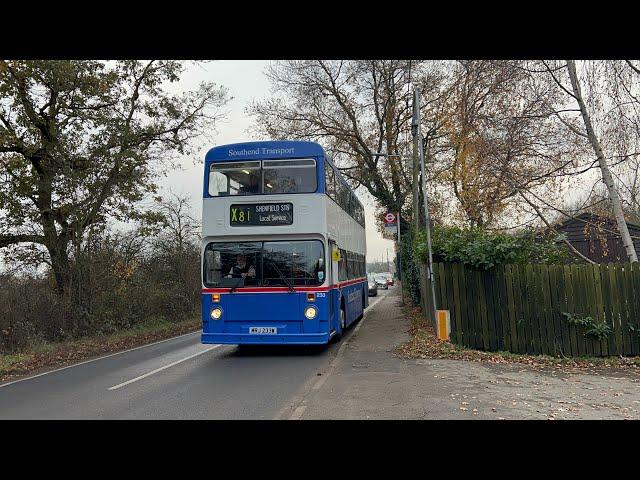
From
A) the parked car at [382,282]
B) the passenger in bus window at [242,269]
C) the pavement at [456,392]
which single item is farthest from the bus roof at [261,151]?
the parked car at [382,282]

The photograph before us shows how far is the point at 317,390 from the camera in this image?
7.88 m

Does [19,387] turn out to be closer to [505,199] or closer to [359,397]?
[359,397]

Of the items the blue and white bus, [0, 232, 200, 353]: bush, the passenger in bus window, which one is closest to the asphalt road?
the blue and white bus

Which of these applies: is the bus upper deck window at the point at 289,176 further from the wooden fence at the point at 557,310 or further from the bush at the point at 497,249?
the wooden fence at the point at 557,310

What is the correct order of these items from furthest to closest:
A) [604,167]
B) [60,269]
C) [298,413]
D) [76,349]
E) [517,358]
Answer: [60,269], [76,349], [604,167], [517,358], [298,413]

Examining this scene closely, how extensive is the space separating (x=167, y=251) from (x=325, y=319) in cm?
1577

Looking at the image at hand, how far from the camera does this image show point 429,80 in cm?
2534

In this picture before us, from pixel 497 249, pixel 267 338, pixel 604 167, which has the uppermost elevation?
pixel 604 167

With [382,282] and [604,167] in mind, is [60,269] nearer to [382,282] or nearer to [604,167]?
[604,167]

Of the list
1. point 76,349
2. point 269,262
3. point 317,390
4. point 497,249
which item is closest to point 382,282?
point 76,349

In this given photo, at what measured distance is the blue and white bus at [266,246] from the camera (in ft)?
36.2

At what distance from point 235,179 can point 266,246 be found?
5.36 ft

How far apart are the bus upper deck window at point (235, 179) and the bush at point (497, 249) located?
4817 millimetres
